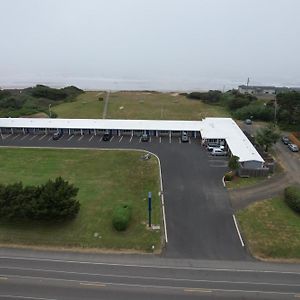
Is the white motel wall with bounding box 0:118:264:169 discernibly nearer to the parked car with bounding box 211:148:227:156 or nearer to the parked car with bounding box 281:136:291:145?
the parked car with bounding box 211:148:227:156

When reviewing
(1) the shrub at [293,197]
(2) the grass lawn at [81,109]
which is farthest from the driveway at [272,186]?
(2) the grass lawn at [81,109]

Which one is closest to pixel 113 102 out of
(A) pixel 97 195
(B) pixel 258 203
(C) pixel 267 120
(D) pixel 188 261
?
(C) pixel 267 120

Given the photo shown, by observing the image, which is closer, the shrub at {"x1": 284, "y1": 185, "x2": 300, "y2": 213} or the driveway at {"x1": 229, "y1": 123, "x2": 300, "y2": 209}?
the shrub at {"x1": 284, "y1": 185, "x2": 300, "y2": 213}

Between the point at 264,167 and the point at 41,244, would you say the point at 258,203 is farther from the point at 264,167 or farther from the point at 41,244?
the point at 41,244

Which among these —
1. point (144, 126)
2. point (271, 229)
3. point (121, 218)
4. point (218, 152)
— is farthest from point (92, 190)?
point (144, 126)

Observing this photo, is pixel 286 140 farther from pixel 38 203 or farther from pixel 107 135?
pixel 38 203

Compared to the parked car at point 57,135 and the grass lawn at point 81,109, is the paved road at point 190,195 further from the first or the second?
the grass lawn at point 81,109

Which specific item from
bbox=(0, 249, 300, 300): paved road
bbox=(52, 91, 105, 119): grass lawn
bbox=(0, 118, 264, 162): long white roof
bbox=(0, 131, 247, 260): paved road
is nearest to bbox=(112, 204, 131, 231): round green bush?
bbox=(0, 249, 300, 300): paved road
